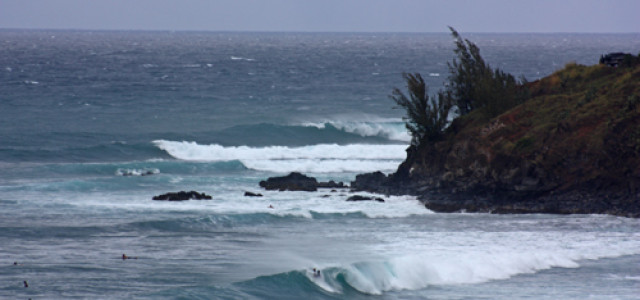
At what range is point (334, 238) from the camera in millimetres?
27812

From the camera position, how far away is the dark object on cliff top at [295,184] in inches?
1495

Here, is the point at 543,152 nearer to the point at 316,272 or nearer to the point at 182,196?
the point at 316,272

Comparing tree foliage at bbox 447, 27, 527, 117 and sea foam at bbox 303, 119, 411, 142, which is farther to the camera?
sea foam at bbox 303, 119, 411, 142

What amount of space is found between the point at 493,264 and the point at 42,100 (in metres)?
61.9

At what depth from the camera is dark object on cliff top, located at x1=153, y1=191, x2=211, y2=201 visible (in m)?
35.8

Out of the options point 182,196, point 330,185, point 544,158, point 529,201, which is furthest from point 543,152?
point 182,196

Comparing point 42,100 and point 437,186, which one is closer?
point 437,186

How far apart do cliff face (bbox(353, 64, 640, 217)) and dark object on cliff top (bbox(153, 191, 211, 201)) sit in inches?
262

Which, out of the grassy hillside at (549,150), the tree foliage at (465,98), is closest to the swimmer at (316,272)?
the grassy hillside at (549,150)

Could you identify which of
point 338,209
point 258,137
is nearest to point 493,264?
point 338,209

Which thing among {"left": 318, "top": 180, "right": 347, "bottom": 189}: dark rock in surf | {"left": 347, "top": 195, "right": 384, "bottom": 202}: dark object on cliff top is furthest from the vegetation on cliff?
{"left": 318, "top": 180, "right": 347, "bottom": 189}: dark rock in surf

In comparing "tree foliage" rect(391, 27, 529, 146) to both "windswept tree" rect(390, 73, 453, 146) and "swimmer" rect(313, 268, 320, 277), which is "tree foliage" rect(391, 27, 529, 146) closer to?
"windswept tree" rect(390, 73, 453, 146)

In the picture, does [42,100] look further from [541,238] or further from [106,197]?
[541,238]

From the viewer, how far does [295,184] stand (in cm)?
3838
